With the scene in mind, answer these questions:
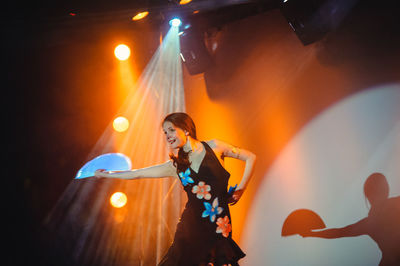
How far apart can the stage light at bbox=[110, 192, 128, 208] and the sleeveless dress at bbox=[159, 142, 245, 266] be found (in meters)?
1.51

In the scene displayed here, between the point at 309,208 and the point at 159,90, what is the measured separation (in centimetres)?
287

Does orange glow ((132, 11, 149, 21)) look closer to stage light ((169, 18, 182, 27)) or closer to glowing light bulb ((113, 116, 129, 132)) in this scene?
stage light ((169, 18, 182, 27))

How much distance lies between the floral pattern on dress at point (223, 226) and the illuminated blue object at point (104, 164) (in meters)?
1.37

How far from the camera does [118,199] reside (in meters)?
3.21

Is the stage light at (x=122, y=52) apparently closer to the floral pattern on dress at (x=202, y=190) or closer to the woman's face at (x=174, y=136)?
the woman's face at (x=174, y=136)

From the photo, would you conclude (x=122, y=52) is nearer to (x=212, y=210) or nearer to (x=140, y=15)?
(x=140, y=15)

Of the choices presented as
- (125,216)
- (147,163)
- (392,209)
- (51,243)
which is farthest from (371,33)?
(51,243)

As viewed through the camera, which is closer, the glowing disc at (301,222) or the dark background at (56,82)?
the dark background at (56,82)

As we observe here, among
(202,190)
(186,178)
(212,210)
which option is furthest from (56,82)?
(212,210)

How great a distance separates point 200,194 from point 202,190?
4cm

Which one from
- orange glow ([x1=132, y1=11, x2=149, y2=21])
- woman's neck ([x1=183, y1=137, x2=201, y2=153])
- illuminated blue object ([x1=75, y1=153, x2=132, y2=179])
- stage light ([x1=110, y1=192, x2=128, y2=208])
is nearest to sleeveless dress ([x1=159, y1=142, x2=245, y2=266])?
woman's neck ([x1=183, y1=137, x2=201, y2=153])

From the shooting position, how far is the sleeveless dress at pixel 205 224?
1.82 meters

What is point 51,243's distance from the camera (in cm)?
230

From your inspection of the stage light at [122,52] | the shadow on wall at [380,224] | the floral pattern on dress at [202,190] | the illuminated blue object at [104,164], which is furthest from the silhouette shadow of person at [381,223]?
the stage light at [122,52]
